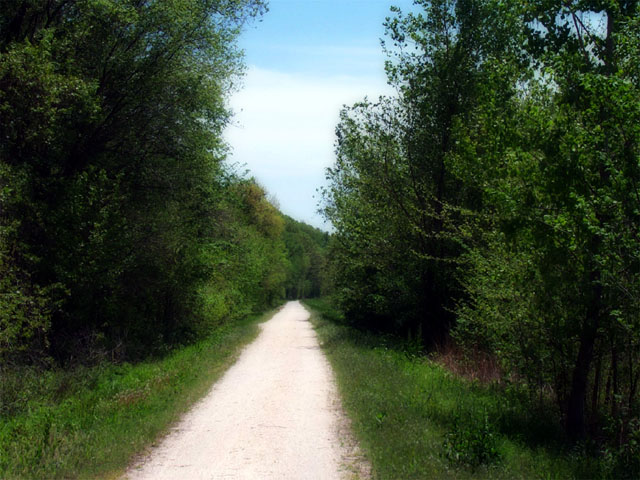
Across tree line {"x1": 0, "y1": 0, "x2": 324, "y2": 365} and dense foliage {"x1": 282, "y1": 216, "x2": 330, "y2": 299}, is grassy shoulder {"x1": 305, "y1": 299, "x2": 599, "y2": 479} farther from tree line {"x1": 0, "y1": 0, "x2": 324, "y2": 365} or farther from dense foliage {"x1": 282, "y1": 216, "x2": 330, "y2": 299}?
dense foliage {"x1": 282, "y1": 216, "x2": 330, "y2": 299}

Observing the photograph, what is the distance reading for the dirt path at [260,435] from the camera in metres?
6.59

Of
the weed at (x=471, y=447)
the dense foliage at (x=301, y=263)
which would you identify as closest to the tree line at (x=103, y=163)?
the weed at (x=471, y=447)

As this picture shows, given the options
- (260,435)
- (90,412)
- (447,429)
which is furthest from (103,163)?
(447,429)

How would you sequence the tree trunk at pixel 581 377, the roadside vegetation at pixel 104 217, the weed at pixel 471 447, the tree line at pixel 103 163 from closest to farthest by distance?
the weed at pixel 471 447 → the tree trunk at pixel 581 377 → the roadside vegetation at pixel 104 217 → the tree line at pixel 103 163

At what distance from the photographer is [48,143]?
40.9ft

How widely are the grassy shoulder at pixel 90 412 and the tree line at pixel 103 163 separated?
3.28 ft

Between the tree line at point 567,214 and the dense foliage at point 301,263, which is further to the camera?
the dense foliage at point 301,263

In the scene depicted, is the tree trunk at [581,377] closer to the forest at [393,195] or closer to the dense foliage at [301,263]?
the forest at [393,195]

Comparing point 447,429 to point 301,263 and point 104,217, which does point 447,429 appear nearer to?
point 104,217

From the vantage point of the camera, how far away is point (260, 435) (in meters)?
8.13

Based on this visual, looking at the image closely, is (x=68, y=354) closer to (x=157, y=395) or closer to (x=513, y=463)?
(x=157, y=395)

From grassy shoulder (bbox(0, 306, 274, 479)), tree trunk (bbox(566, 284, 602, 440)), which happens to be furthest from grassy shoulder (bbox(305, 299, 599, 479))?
grassy shoulder (bbox(0, 306, 274, 479))

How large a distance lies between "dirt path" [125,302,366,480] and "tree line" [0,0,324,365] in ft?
13.5

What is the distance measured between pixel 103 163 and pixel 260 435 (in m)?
10.7
